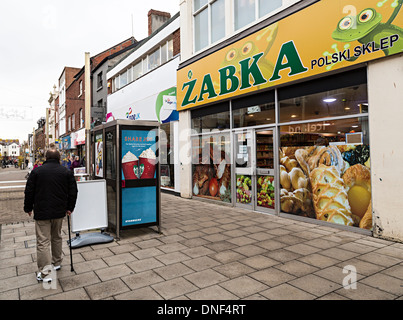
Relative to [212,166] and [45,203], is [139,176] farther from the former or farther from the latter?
[212,166]

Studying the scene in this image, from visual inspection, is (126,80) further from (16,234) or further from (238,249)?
(238,249)

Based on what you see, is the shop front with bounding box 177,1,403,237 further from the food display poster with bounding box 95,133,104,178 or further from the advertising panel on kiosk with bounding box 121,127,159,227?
the food display poster with bounding box 95,133,104,178

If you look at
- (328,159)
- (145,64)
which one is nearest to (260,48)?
(328,159)

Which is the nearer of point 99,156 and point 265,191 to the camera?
point 99,156

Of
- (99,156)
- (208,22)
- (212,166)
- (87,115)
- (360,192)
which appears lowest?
(360,192)

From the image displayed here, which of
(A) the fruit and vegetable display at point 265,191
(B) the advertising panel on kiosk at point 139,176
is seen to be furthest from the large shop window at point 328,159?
(B) the advertising panel on kiosk at point 139,176

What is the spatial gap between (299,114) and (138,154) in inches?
152

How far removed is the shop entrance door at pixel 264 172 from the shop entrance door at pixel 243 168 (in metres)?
0.18

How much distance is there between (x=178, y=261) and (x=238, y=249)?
1101 mm

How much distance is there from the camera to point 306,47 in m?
6.35

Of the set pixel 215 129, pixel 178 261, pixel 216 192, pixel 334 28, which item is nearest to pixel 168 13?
pixel 215 129

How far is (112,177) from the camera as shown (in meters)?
5.95

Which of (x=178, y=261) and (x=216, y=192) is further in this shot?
(x=216, y=192)

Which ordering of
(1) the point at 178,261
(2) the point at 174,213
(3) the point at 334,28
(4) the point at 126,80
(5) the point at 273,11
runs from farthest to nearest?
(4) the point at 126,80, (2) the point at 174,213, (5) the point at 273,11, (3) the point at 334,28, (1) the point at 178,261
